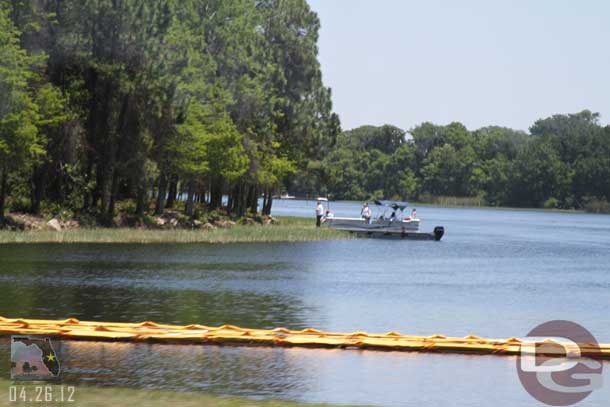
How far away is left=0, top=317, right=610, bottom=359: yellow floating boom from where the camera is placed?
2133cm

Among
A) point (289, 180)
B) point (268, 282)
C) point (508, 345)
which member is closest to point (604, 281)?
point (268, 282)

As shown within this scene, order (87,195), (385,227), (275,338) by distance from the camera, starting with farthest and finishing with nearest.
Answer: (385,227) → (87,195) → (275,338)

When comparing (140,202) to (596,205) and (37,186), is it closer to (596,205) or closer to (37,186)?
(37,186)

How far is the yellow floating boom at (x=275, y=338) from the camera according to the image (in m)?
21.3

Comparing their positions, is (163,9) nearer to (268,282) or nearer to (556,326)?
(268,282)

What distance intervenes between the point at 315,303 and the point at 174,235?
95.0 ft

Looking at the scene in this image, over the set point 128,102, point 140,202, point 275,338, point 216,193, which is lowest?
point 275,338

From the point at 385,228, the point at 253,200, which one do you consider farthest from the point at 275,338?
the point at 253,200

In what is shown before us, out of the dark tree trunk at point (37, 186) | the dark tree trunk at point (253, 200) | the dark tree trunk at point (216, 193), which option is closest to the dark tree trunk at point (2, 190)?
the dark tree trunk at point (37, 186)

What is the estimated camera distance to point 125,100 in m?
64.8

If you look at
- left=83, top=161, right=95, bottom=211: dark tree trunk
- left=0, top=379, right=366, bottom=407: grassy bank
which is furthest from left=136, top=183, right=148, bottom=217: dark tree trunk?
left=0, top=379, right=366, bottom=407: grassy bank

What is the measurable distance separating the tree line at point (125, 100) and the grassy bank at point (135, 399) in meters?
38.0

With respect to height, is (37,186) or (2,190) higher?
(37,186)

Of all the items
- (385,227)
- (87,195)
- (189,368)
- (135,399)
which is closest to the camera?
(135,399)
